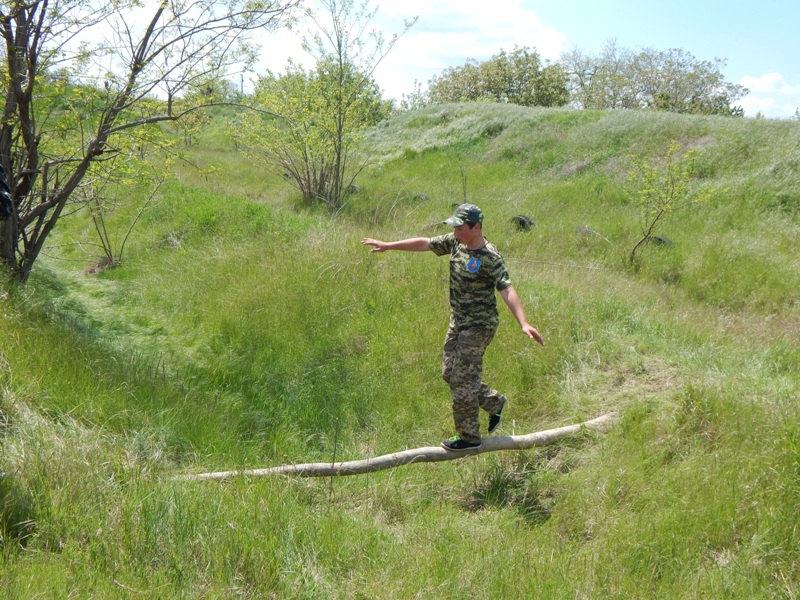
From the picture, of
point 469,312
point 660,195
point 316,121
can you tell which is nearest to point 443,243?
point 469,312

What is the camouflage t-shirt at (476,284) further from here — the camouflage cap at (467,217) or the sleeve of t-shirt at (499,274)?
the camouflage cap at (467,217)

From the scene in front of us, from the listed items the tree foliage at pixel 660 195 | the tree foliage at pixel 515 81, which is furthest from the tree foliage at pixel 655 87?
the tree foliage at pixel 660 195

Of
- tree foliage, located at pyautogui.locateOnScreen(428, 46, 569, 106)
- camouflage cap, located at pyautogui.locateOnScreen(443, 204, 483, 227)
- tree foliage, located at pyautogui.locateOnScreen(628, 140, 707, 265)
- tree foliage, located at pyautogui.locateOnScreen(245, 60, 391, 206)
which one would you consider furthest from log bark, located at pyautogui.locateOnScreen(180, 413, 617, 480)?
tree foliage, located at pyautogui.locateOnScreen(428, 46, 569, 106)

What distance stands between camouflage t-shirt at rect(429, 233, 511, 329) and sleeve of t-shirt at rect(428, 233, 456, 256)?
0.54ft

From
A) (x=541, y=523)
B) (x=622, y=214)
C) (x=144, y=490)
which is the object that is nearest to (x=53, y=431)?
(x=144, y=490)

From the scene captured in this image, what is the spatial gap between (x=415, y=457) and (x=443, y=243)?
1.66m

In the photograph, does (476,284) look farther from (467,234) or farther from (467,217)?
(467,217)

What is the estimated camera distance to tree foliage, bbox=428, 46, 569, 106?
48.1 metres

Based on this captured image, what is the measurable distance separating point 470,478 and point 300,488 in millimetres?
1333

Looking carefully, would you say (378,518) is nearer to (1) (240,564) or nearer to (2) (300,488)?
(2) (300,488)

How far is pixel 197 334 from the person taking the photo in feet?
25.9

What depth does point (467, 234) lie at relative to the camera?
444cm

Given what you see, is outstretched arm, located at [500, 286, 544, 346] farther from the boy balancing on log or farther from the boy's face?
the boy's face

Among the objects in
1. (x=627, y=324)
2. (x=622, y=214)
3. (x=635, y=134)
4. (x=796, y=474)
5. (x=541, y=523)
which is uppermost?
(x=635, y=134)
